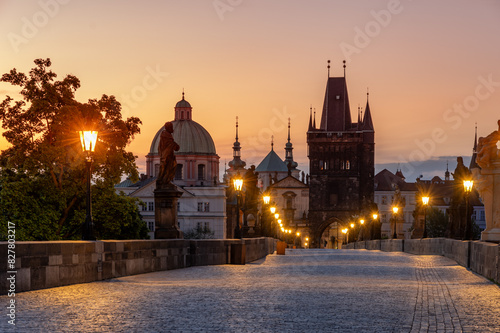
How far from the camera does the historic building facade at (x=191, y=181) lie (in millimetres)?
128375

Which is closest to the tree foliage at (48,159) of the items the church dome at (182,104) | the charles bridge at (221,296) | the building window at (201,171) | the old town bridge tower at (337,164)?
the charles bridge at (221,296)

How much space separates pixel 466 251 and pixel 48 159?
73.0 ft

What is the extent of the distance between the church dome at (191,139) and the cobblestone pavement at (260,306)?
126m

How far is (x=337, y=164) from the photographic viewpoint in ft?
458

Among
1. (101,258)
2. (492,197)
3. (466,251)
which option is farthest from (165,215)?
(492,197)

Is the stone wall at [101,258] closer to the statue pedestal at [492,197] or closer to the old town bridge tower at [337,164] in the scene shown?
the statue pedestal at [492,197]

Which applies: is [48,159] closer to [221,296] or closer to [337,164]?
[221,296]

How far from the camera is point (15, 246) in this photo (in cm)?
1314

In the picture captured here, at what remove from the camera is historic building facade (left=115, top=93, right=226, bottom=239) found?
128375 millimetres

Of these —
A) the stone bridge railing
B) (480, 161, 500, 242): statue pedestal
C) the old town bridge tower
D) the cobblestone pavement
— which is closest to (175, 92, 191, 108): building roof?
the old town bridge tower

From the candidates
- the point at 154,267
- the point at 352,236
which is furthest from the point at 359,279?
the point at 352,236

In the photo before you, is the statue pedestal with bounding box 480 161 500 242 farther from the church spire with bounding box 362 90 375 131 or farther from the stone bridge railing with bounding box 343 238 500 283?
the church spire with bounding box 362 90 375 131

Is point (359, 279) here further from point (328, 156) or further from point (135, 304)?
point (328, 156)

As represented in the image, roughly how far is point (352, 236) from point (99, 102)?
77.7m
